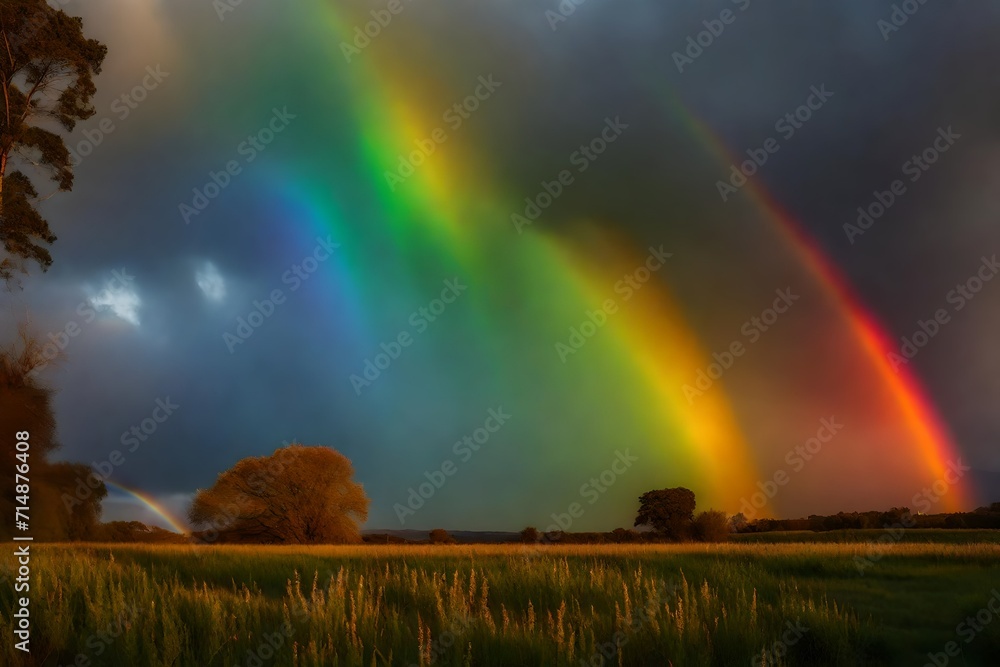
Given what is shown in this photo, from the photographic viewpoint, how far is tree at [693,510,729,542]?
51219 millimetres

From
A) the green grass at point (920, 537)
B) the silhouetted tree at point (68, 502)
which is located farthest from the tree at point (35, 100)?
the green grass at point (920, 537)

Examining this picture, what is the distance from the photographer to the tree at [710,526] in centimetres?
5122

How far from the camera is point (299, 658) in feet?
19.1

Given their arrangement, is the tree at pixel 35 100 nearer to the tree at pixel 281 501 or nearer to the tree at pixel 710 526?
the tree at pixel 281 501

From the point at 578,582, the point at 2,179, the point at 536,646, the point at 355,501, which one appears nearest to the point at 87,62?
the point at 2,179

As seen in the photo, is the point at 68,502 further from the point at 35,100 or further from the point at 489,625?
the point at 489,625

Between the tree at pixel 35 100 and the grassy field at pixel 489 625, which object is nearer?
the grassy field at pixel 489 625

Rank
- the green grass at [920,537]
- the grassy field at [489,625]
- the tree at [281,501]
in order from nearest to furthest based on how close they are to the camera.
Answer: the grassy field at [489,625] → the green grass at [920,537] → the tree at [281,501]

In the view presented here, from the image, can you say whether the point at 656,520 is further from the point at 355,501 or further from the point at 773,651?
the point at 773,651

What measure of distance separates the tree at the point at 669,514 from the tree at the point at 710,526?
623 millimetres

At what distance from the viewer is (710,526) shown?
5156cm

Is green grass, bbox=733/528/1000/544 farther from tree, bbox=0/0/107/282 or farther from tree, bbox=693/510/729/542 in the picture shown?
tree, bbox=0/0/107/282

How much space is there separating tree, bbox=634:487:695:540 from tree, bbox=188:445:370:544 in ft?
74.8

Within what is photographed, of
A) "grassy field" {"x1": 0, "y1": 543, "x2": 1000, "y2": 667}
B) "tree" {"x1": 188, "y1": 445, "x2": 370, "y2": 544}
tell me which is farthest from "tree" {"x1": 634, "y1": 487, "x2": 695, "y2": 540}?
"grassy field" {"x1": 0, "y1": 543, "x2": 1000, "y2": 667}
